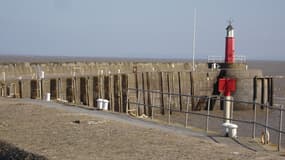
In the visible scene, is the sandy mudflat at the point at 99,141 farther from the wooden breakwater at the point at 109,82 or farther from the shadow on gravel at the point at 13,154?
the wooden breakwater at the point at 109,82

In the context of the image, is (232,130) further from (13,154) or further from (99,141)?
(13,154)

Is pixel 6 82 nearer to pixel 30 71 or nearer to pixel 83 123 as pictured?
pixel 30 71

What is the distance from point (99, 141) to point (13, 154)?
5.55 feet

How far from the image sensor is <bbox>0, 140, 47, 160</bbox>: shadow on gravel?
957 cm

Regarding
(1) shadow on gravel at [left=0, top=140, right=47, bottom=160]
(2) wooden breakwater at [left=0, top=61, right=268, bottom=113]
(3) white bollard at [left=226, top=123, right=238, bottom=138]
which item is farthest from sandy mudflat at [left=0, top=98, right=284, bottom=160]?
(2) wooden breakwater at [left=0, top=61, right=268, bottom=113]

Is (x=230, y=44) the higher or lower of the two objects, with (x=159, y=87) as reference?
higher

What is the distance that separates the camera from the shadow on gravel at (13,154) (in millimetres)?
9570

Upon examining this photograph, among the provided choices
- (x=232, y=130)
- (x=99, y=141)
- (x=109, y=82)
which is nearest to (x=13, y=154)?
(x=99, y=141)

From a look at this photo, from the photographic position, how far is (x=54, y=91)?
29266 millimetres

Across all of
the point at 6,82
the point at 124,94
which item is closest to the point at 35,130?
the point at 6,82

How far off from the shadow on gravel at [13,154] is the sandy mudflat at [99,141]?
0.14m

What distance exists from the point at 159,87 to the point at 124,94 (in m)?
5.65

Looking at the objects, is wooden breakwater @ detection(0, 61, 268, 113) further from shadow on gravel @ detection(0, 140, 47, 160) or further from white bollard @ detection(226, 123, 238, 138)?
shadow on gravel @ detection(0, 140, 47, 160)

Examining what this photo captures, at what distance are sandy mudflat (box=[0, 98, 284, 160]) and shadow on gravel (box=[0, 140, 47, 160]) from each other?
136mm
